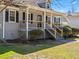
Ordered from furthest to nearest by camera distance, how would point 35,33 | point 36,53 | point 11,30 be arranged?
point 35,33 → point 11,30 → point 36,53

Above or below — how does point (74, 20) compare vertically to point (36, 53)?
above

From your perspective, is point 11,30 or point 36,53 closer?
point 36,53

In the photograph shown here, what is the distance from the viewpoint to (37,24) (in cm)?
2695

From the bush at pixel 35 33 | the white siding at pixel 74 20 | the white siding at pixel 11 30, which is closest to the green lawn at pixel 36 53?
the white siding at pixel 11 30

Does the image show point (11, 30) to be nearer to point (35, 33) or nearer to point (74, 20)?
point (35, 33)

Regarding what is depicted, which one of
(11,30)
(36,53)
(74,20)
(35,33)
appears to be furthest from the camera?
(74,20)

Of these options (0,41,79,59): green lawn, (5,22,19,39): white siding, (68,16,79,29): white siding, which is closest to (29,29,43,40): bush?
(5,22,19,39): white siding

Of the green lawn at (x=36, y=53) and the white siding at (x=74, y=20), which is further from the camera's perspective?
the white siding at (x=74, y=20)

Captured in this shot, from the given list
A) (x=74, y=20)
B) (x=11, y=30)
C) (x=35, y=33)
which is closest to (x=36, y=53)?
(x=11, y=30)

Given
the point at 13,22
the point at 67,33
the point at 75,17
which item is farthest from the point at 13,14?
the point at 75,17

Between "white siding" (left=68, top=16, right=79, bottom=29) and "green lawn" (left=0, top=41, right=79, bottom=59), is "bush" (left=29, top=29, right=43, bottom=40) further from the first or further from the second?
"white siding" (left=68, top=16, right=79, bottom=29)

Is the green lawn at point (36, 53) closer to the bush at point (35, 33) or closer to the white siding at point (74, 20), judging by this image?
the bush at point (35, 33)

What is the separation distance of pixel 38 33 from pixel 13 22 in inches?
124

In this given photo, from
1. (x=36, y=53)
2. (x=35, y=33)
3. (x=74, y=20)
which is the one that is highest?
(x=74, y=20)
